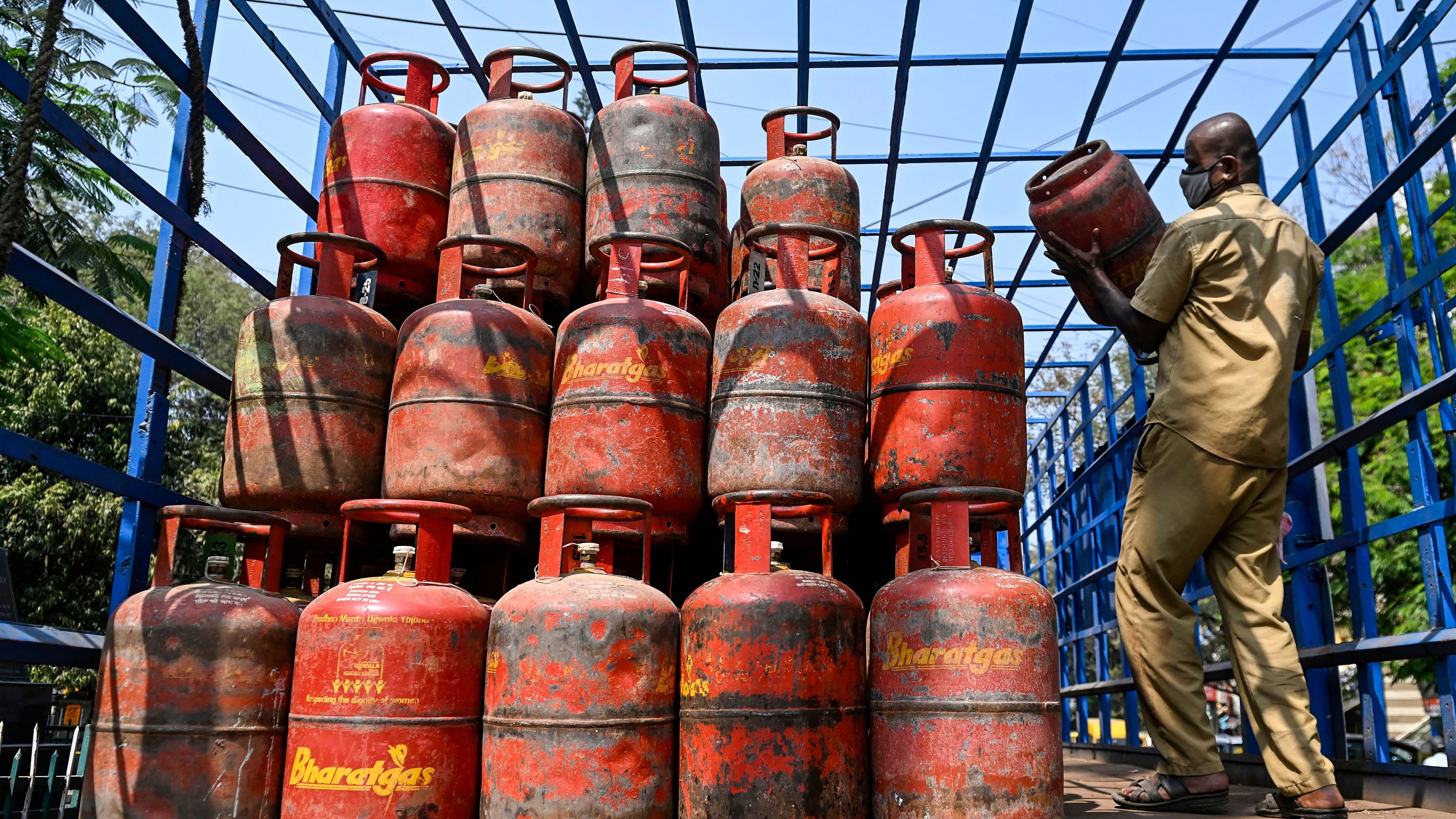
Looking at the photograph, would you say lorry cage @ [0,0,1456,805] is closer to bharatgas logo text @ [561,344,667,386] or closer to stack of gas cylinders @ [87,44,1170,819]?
stack of gas cylinders @ [87,44,1170,819]

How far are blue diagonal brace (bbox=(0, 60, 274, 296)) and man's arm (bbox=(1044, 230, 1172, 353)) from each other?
375cm

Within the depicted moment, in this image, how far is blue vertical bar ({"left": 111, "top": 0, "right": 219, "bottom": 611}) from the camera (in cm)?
438

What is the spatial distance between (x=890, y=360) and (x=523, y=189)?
2.15 m

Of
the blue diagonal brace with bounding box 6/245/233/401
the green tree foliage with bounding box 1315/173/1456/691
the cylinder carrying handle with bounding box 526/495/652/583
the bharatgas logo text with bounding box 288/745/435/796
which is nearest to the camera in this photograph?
the bharatgas logo text with bounding box 288/745/435/796

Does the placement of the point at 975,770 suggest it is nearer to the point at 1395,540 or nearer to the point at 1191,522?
the point at 1191,522

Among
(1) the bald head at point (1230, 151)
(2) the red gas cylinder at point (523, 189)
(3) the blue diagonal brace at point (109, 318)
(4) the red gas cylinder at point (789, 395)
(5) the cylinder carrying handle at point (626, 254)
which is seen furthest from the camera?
(2) the red gas cylinder at point (523, 189)

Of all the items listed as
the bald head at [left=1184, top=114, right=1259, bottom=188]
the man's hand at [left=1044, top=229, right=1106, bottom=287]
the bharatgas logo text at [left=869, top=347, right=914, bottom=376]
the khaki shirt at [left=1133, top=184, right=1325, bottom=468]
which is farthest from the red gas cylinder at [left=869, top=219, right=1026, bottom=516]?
the bald head at [left=1184, top=114, right=1259, bottom=188]

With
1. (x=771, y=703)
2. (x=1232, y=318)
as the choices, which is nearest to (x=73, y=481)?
(x=771, y=703)

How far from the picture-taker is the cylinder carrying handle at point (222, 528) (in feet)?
12.9

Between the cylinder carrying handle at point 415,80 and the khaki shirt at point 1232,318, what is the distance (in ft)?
13.5

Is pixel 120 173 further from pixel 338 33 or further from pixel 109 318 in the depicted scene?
pixel 338 33

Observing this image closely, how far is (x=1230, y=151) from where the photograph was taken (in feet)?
13.1

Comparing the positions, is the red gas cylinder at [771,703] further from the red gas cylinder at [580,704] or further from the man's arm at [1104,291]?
the man's arm at [1104,291]

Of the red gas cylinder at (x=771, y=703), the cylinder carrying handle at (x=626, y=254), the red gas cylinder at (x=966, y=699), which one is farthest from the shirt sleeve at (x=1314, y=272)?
the cylinder carrying handle at (x=626, y=254)
